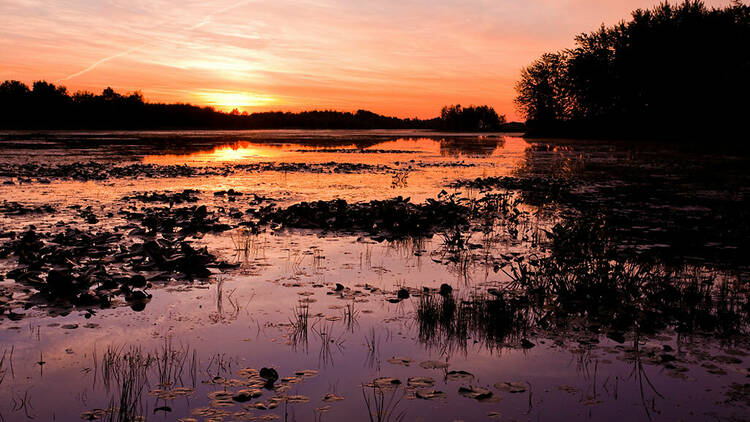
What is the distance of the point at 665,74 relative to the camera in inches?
2608

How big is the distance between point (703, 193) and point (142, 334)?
21787mm

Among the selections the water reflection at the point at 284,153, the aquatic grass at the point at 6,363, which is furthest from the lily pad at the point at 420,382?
the water reflection at the point at 284,153

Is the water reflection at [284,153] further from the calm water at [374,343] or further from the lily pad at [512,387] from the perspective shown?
the lily pad at [512,387]

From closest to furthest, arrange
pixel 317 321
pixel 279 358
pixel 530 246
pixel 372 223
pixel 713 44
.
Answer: pixel 279 358, pixel 317 321, pixel 530 246, pixel 372 223, pixel 713 44

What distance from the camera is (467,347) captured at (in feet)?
21.4

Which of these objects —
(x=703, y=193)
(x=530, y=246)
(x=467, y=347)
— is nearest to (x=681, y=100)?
A: (x=703, y=193)

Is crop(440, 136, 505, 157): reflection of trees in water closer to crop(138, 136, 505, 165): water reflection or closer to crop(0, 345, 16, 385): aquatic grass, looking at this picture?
crop(138, 136, 505, 165): water reflection

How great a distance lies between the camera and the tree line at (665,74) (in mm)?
62000

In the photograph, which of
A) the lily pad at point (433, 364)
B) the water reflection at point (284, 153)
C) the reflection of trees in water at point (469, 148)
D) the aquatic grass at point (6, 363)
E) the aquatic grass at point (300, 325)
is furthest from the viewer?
the reflection of trees in water at point (469, 148)

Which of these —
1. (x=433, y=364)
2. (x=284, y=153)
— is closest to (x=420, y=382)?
(x=433, y=364)

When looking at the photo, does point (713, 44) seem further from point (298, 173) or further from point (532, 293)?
Answer: point (532, 293)

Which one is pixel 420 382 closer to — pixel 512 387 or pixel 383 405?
pixel 383 405

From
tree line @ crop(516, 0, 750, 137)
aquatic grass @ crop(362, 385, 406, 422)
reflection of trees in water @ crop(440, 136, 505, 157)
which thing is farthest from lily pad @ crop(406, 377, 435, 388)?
tree line @ crop(516, 0, 750, 137)

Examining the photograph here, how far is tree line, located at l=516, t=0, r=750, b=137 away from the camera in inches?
2441
